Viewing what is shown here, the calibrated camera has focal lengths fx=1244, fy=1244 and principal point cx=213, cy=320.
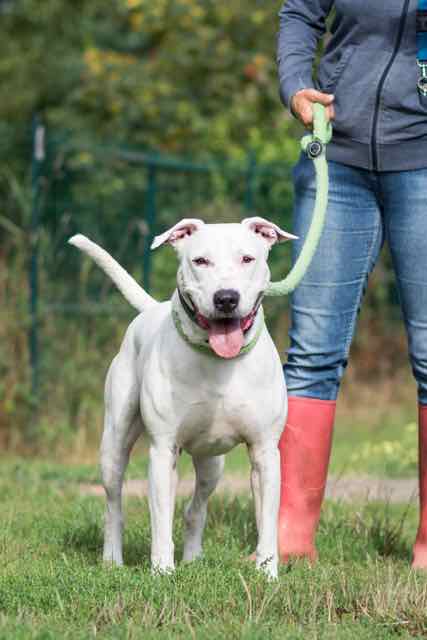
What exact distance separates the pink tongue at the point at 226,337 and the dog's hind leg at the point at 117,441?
0.71 m

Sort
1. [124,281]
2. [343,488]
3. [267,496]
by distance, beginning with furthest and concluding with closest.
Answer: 1. [343,488]
2. [124,281]
3. [267,496]

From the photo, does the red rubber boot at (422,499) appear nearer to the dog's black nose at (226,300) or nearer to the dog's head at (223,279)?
the dog's head at (223,279)

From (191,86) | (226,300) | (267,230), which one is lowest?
(226,300)

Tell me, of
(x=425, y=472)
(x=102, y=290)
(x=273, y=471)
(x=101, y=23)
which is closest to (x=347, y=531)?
(x=425, y=472)

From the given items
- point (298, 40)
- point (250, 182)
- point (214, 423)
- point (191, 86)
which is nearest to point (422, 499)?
point (214, 423)

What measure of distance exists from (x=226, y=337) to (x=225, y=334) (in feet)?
0.04

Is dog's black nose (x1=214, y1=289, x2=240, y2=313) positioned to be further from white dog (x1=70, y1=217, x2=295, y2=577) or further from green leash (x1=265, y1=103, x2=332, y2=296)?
green leash (x1=265, y1=103, x2=332, y2=296)

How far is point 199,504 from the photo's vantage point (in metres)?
4.91

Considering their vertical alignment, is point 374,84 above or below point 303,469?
above

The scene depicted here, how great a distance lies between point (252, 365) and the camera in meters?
4.36

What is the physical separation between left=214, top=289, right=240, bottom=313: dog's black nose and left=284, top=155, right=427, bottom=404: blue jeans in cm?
99

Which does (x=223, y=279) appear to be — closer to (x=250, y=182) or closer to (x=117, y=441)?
(x=117, y=441)

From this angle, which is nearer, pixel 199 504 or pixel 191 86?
pixel 199 504

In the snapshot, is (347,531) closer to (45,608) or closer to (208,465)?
(208,465)
